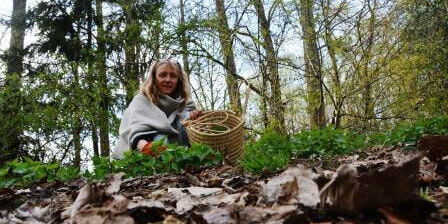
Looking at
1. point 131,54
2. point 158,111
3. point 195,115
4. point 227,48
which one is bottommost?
point 195,115

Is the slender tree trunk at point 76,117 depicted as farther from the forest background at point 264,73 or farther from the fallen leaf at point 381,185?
the fallen leaf at point 381,185

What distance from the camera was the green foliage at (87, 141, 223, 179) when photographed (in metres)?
3.27

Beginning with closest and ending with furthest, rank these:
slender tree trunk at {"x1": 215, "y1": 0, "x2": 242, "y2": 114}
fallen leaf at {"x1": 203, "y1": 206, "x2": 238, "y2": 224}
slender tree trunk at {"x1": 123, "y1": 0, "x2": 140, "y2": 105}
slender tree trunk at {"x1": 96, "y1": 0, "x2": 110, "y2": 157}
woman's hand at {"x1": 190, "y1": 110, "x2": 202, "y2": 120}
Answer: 1. fallen leaf at {"x1": 203, "y1": 206, "x2": 238, "y2": 224}
2. woman's hand at {"x1": 190, "y1": 110, "x2": 202, "y2": 120}
3. slender tree trunk at {"x1": 215, "y1": 0, "x2": 242, "y2": 114}
4. slender tree trunk at {"x1": 123, "y1": 0, "x2": 140, "y2": 105}
5. slender tree trunk at {"x1": 96, "y1": 0, "x2": 110, "y2": 157}

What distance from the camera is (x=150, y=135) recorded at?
5.66 metres

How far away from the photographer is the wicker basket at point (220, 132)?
4.56m

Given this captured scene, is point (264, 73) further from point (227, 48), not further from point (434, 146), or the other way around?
point (434, 146)

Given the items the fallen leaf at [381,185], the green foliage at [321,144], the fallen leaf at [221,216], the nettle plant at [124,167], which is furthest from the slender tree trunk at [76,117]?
the fallen leaf at [381,185]

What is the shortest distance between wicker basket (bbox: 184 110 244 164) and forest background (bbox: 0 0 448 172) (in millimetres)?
2872

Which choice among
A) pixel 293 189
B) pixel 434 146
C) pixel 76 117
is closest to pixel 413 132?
pixel 434 146

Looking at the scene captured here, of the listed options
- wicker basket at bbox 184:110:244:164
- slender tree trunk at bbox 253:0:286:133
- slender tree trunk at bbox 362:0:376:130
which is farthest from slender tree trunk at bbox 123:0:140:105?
wicker basket at bbox 184:110:244:164

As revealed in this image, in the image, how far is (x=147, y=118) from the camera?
5.62 metres

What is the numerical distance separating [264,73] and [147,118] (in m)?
4.94

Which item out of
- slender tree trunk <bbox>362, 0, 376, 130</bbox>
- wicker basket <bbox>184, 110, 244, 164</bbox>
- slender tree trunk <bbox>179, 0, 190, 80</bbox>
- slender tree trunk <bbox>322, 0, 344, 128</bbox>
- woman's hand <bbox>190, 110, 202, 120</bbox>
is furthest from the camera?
slender tree trunk <bbox>179, 0, 190, 80</bbox>

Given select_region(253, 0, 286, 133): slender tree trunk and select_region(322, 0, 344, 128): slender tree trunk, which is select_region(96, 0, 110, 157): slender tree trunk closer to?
select_region(253, 0, 286, 133): slender tree trunk
